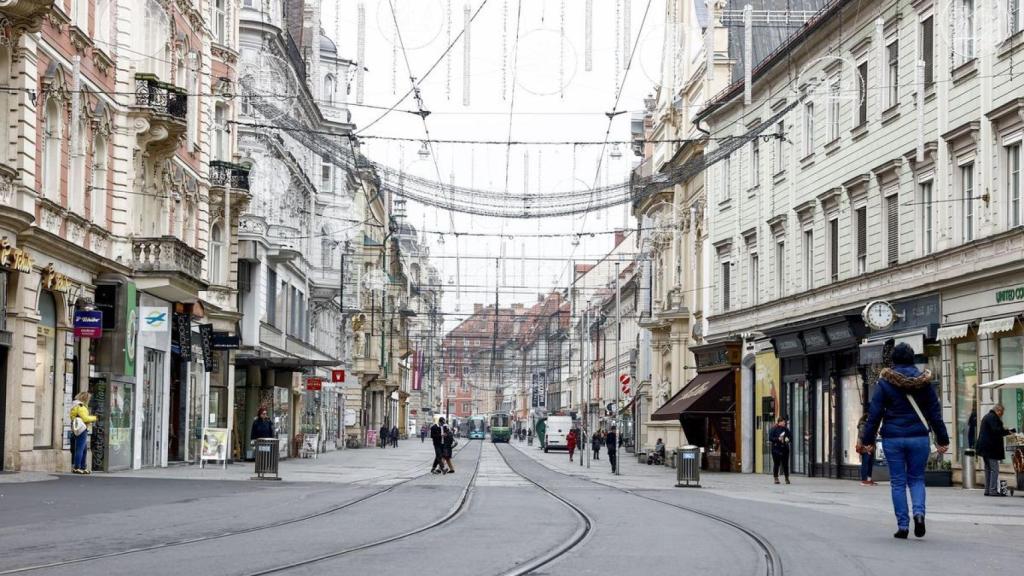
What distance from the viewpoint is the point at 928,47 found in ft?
101

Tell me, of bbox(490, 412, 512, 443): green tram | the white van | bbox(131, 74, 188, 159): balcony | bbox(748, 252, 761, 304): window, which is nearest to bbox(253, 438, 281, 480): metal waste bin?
bbox(131, 74, 188, 159): balcony

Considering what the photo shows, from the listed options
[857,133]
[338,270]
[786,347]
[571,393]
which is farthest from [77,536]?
[571,393]

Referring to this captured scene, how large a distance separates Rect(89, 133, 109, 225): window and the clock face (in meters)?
16.4

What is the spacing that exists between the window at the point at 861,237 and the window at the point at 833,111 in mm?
2272

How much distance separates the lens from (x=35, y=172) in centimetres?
2689

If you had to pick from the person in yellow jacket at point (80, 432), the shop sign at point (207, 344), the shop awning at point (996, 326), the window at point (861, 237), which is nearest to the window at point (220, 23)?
the shop sign at point (207, 344)

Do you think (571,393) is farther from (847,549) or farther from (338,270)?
(847,549)

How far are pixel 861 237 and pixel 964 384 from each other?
21.9ft

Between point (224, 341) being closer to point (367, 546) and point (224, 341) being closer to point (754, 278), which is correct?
point (754, 278)

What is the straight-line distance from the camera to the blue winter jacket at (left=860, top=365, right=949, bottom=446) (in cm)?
1326

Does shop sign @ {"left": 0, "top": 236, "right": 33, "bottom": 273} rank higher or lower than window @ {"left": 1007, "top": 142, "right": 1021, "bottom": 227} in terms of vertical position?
lower

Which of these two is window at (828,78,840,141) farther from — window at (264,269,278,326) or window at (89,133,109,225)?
window at (264,269,278,326)

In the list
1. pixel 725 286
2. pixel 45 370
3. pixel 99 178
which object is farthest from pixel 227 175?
pixel 45 370

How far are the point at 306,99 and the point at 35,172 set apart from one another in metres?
33.6
